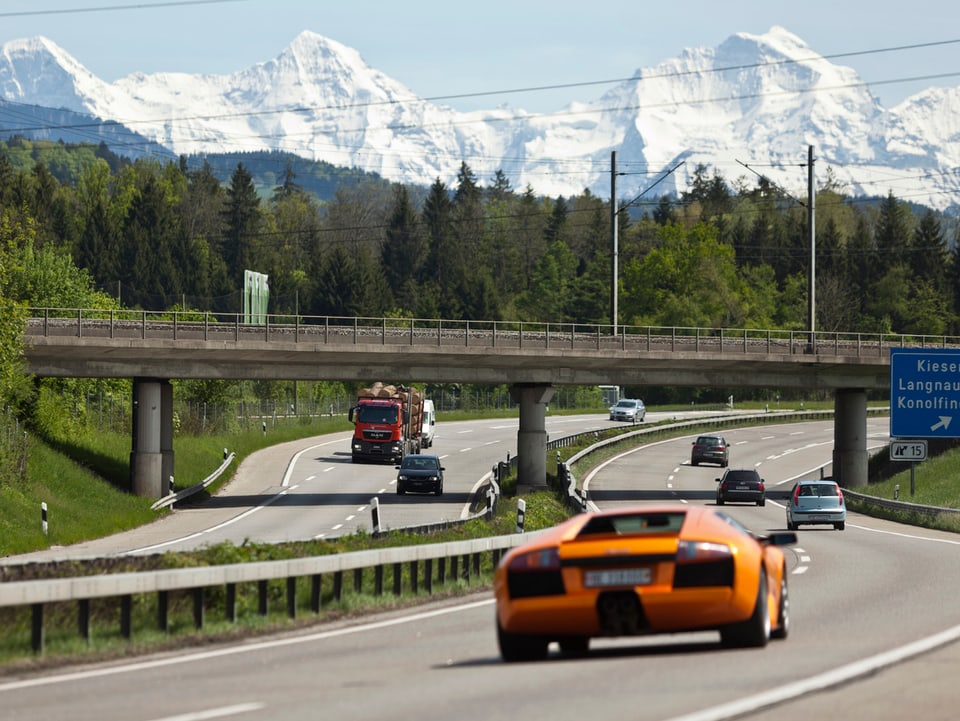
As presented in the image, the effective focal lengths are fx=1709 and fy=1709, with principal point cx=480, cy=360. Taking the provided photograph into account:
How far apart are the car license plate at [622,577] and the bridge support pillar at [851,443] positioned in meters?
64.4

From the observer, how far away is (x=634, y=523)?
46.7ft

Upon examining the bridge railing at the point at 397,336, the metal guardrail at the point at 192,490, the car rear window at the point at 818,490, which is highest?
the bridge railing at the point at 397,336

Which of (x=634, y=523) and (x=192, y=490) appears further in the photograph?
(x=192, y=490)

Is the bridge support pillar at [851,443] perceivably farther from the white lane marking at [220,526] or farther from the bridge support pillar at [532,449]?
the white lane marking at [220,526]

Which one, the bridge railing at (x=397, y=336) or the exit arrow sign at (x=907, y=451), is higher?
the bridge railing at (x=397, y=336)

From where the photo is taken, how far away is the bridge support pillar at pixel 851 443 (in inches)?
2990

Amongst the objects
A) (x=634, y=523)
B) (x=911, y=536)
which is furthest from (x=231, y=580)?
(x=911, y=536)

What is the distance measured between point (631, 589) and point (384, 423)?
69.6m

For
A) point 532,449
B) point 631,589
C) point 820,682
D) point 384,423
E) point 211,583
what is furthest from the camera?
point 384,423

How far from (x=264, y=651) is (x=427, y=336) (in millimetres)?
53850

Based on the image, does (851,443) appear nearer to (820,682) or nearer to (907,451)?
(907,451)

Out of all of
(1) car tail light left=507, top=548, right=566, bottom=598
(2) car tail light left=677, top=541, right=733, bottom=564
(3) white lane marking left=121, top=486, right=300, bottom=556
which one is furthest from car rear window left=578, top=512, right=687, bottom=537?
(3) white lane marking left=121, top=486, right=300, bottom=556

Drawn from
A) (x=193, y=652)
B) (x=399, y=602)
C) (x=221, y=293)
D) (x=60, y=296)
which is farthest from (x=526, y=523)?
(x=221, y=293)

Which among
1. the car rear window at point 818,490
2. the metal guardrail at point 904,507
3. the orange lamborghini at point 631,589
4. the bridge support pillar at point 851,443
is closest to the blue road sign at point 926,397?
the metal guardrail at point 904,507
